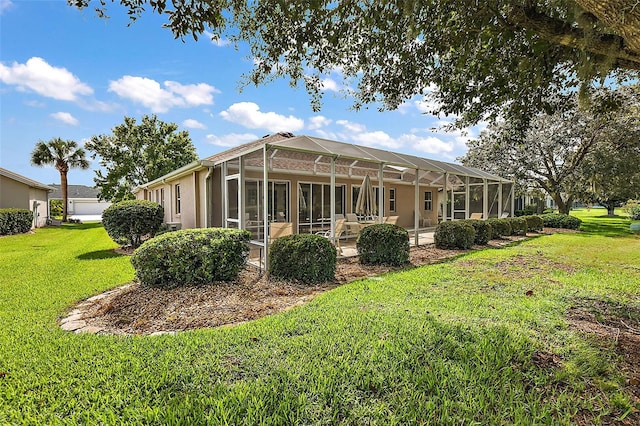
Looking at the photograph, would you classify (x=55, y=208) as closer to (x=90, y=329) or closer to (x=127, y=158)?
(x=127, y=158)

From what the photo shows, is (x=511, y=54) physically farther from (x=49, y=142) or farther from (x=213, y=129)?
(x=49, y=142)

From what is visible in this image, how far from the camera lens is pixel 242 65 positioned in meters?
6.11

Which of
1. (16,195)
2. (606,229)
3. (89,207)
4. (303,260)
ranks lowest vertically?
(606,229)

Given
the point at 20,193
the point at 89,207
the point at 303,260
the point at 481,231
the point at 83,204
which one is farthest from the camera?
the point at 89,207

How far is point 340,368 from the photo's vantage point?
283 centimetres

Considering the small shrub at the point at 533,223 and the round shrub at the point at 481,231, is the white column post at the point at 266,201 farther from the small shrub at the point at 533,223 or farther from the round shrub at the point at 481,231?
the small shrub at the point at 533,223

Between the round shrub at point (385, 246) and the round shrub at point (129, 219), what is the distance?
8.25 metres

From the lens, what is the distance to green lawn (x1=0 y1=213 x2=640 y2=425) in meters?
2.33

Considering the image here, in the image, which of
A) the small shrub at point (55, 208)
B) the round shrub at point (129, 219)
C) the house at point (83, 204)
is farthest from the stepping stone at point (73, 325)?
the house at point (83, 204)

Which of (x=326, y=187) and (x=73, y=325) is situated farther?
(x=326, y=187)

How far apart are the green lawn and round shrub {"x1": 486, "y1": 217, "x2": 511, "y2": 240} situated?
8782 mm

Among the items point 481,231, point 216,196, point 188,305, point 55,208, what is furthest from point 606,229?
point 55,208

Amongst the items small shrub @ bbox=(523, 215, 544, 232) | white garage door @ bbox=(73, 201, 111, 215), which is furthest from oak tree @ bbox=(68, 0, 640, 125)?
white garage door @ bbox=(73, 201, 111, 215)

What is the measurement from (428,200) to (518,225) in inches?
227
